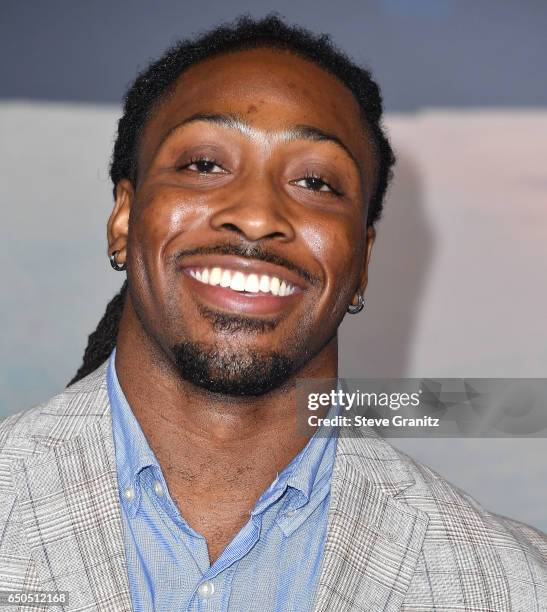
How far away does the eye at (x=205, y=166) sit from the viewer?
185 centimetres

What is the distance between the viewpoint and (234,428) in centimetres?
186

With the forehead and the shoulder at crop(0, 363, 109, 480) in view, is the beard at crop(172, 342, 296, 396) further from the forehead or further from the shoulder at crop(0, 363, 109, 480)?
the forehead

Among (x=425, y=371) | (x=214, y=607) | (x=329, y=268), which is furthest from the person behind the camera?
(x=425, y=371)

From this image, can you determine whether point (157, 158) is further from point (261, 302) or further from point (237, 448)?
point (237, 448)

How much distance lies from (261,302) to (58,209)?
6.41 feet

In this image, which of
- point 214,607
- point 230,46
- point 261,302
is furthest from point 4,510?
point 230,46

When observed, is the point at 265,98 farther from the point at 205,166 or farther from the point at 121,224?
the point at 121,224

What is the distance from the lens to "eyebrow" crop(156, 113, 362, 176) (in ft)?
6.10

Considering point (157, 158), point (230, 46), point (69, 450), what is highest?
point (230, 46)

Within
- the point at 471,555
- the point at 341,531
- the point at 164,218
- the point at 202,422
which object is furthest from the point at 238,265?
the point at 471,555

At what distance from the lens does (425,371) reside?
351 cm

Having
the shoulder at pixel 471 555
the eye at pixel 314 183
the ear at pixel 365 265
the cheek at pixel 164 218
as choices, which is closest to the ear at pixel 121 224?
the cheek at pixel 164 218

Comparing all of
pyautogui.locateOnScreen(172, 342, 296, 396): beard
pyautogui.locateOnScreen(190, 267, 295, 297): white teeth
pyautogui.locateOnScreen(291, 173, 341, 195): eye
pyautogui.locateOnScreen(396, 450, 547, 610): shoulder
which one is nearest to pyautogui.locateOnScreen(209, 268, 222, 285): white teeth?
pyautogui.locateOnScreen(190, 267, 295, 297): white teeth

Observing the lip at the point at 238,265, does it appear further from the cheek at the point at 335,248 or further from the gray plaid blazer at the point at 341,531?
the gray plaid blazer at the point at 341,531
